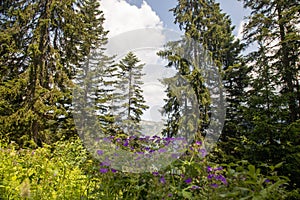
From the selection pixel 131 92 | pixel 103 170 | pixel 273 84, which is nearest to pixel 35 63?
pixel 131 92

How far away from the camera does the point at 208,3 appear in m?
9.55

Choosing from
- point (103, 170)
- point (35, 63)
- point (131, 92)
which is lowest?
point (103, 170)

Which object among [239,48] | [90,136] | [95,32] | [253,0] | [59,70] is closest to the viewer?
[90,136]

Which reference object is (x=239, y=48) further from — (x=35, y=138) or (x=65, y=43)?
(x=35, y=138)

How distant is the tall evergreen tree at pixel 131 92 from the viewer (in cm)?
386

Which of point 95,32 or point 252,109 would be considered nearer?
point 252,109

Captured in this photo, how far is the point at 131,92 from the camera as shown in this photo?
3.93 m

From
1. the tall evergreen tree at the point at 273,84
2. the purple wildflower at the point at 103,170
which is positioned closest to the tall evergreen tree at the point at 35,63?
the purple wildflower at the point at 103,170

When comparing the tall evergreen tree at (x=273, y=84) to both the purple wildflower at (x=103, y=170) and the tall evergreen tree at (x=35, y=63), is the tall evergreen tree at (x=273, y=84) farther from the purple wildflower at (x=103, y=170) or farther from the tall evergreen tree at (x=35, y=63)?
the tall evergreen tree at (x=35, y=63)

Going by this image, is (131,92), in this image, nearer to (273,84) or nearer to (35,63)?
(273,84)

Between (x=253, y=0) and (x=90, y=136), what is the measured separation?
23.3ft

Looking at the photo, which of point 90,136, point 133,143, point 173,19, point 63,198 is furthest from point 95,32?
point 63,198

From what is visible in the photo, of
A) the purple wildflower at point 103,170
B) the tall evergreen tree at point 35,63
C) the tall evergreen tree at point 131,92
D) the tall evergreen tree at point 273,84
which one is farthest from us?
the tall evergreen tree at point 35,63

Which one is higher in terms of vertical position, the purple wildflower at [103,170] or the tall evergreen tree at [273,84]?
the tall evergreen tree at [273,84]
